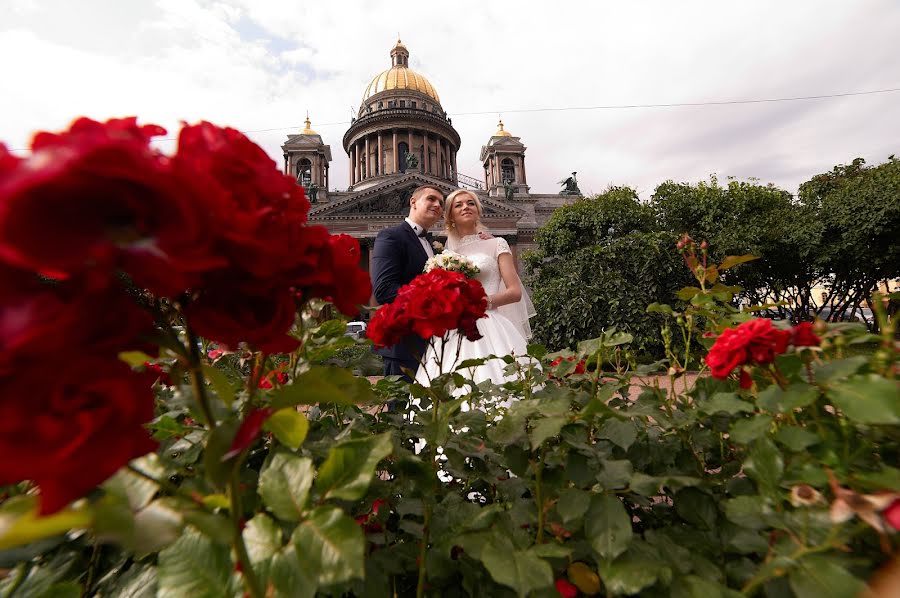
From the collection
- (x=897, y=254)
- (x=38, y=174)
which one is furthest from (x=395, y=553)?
(x=897, y=254)

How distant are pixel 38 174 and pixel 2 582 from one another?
0.81 m

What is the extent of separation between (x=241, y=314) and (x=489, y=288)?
3155 millimetres

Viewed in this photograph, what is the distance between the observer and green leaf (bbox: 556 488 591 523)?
2.21 feet

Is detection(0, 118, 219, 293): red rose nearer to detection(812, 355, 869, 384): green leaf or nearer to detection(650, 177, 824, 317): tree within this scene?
detection(812, 355, 869, 384): green leaf

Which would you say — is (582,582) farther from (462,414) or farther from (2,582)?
(2,582)

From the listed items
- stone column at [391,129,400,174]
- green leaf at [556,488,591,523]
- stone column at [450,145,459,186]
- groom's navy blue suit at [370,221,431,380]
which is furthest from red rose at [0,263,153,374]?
stone column at [450,145,459,186]

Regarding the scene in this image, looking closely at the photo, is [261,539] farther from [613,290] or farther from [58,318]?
[613,290]

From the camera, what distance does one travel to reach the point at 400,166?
2967cm

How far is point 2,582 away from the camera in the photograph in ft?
2.25

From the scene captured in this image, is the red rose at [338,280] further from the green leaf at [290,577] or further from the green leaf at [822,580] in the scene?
the green leaf at [822,580]

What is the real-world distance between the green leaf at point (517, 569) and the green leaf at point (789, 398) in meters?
0.46

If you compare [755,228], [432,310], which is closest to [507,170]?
[755,228]

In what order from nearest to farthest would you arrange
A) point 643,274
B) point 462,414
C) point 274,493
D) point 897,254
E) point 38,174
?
1. point 38,174
2. point 274,493
3. point 462,414
4. point 643,274
5. point 897,254

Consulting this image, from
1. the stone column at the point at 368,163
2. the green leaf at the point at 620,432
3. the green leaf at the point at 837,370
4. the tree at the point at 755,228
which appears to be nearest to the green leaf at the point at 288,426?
the green leaf at the point at 620,432
